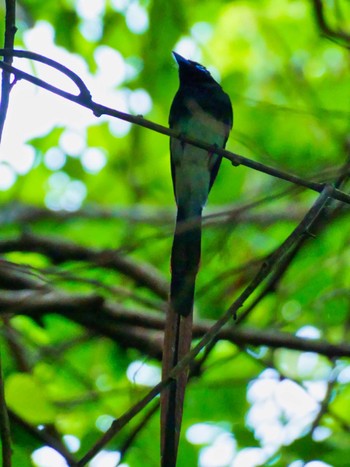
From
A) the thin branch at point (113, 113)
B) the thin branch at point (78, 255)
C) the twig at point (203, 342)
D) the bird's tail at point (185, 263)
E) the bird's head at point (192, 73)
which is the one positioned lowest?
the twig at point (203, 342)

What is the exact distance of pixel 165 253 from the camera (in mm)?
4824

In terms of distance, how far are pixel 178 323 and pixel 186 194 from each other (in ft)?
2.59

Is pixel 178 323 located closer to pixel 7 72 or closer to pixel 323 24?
pixel 7 72

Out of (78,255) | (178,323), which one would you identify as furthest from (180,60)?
(178,323)

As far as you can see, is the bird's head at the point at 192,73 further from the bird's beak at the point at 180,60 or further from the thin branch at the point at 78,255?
the thin branch at the point at 78,255

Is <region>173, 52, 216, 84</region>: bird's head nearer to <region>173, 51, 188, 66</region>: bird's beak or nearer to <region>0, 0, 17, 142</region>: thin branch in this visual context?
<region>173, 51, 188, 66</region>: bird's beak

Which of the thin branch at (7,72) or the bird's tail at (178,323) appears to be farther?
the bird's tail at (178,323)

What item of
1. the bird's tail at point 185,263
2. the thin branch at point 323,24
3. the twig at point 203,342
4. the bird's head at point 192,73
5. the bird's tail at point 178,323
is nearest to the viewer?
the twig at point 203,342

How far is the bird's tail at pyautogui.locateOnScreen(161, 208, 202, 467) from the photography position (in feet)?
7.05

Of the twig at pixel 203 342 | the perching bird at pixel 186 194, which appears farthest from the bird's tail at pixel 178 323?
the twig at pixel 203 342

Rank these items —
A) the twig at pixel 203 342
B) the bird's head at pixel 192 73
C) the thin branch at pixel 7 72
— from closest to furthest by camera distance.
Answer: the twig at pixel 203 342 < the thin branch at pixel 7 72 < the bird's head at pixel 192 73

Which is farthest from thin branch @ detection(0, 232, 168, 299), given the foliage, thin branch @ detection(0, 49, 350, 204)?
thin branch @ detection(0, 49, 350, 204)

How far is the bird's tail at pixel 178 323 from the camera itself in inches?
84.6

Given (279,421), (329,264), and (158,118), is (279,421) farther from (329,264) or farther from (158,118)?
(158,118)
